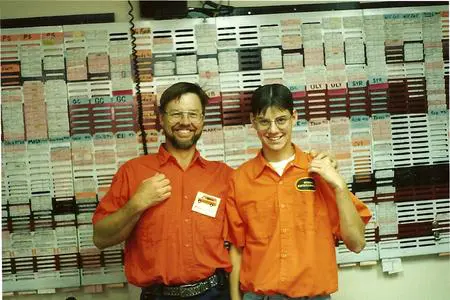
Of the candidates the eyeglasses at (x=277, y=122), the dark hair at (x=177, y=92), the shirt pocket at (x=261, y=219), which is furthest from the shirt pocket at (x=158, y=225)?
→ the eyeglasses at (x=277, y=122)

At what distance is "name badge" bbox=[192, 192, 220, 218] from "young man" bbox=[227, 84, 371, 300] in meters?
0.07

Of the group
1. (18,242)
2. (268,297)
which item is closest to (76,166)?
(18,242)

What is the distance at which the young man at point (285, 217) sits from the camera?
1.75 meters

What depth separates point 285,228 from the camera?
70.1 inches

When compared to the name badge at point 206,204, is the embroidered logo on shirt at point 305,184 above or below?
above

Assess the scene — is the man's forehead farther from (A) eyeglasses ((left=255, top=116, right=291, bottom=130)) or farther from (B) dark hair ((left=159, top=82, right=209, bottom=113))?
(A) eyeglasses ((left=255, top=116, right=291, bottom=130))

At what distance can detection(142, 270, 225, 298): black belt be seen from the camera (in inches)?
72.1

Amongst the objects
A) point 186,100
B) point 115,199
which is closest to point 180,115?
point 186,100

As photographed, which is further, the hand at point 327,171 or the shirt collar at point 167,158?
the shirt collar at point 167,158

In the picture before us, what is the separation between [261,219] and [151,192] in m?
0.50

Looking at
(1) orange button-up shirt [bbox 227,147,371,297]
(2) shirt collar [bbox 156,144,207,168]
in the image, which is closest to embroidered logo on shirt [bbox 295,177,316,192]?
(1) orange button-up shirt [bbox 227,147,371,297]

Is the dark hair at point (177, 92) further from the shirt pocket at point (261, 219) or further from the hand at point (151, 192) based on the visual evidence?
the shirt pocket at point (261, 219)

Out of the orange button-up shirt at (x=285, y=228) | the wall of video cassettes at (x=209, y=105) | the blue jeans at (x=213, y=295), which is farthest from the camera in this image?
the wall of video cassettes at (x=209, y=105)

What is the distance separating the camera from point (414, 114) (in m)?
2.53
